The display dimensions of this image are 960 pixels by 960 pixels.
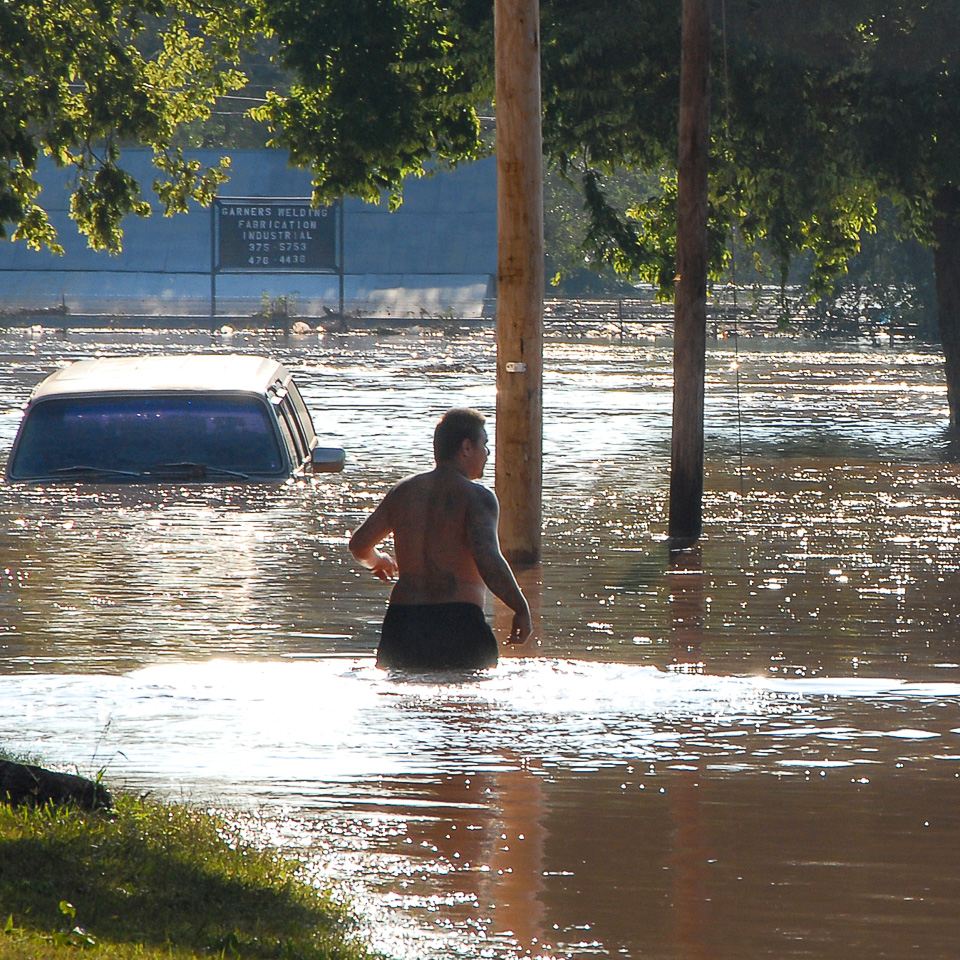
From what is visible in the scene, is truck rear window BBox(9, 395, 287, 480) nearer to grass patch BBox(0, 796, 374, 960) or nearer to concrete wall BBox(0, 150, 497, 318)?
grass patch BBox(0, 796, 374, 960)

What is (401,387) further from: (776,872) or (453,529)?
(776,872)

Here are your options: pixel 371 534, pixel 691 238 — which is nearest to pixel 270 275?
pixel 691 238

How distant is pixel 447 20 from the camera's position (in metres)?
21.0

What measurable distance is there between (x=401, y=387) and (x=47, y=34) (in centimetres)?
1537

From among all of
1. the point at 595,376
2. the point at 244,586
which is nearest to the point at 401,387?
the point at 595,376

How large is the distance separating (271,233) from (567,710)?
50.2 metres

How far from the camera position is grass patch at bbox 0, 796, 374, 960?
4.67 meters

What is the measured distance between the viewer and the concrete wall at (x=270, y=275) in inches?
2398

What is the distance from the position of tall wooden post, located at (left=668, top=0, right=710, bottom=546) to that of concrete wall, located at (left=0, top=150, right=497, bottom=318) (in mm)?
46120

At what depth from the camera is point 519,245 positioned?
12.6 meters

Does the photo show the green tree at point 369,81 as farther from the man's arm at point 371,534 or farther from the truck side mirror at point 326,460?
the man's arm at point 371,534

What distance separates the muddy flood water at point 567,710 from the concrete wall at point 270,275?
4294cm

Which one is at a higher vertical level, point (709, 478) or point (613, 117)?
point (613, 117)

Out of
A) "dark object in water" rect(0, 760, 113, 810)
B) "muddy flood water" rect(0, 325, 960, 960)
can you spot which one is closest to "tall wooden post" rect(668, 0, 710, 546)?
"muddy flood water" rect(0, 325, 960, 960)
